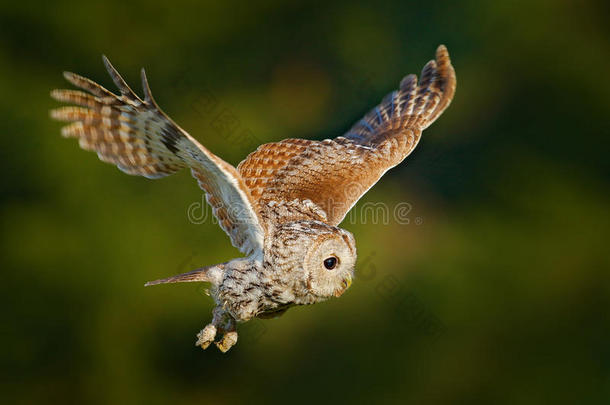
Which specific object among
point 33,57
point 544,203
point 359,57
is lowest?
point 544,203

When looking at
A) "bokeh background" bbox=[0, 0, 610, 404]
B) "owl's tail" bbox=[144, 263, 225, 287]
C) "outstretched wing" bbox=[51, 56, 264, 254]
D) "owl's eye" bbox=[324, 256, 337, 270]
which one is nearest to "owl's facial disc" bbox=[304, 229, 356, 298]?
"owl's eye" bbox=[324, 256, 337, 270]

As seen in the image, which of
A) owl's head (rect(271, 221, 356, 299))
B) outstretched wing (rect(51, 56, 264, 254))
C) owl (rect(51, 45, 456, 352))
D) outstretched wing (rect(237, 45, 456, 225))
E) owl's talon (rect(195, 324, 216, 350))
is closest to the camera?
outstretched wing (rect(51, 56, 264, 254))

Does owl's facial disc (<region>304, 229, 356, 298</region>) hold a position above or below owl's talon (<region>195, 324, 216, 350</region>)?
above

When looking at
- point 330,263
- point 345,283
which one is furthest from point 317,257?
point 345,283

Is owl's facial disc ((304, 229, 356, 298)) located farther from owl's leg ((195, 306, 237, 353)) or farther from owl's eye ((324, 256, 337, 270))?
owl's leg ((195, 306, 237, 353))

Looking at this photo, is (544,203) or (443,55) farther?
(544,203)

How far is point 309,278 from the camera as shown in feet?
8.09

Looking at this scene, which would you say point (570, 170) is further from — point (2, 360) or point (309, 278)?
point (2, 360)

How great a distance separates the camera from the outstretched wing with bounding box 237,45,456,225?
2936 millimetres

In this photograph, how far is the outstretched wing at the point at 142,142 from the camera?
7.30 feet

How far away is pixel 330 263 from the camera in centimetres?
251

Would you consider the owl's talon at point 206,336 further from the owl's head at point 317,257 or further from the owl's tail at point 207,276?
the owl's head at point 317,257

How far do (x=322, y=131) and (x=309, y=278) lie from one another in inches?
186

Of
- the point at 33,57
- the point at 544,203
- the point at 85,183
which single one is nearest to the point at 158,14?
the point at 33,57
